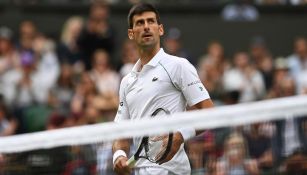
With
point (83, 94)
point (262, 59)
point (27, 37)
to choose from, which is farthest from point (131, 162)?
point (27, 37)

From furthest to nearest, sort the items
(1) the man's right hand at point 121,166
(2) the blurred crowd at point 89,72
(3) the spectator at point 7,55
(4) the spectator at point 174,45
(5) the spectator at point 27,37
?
(5) the spectator at point 27,37, (4) the spectator at point 174,45, (3) the spectator at point 7,55, (2) the blurred crowd at point 89,72, (1) the man's right hand at point 121,166

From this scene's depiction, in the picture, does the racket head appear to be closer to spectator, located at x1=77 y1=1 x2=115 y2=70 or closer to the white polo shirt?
the white polo shirt

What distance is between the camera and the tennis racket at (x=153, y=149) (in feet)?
24.9

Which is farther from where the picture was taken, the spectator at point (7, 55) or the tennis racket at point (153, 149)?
the spectator at point (7, 55)

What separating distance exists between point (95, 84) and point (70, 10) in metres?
3.38

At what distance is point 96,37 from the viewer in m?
17.1

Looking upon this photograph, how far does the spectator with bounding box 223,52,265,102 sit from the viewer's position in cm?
1567

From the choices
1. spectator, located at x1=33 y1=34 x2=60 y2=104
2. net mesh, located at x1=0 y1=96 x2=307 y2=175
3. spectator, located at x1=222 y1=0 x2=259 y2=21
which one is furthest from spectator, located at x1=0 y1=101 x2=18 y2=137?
net mesh, located at x1=0 y1=96 x2=307 y2=175

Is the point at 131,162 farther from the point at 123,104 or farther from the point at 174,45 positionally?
the point at 174,45

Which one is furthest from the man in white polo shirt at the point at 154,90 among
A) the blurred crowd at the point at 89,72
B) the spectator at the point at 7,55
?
the spectator at the point at 7,55

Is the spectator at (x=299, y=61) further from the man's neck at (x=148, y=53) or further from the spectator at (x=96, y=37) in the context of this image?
the man's neck at (x=148, y=53)

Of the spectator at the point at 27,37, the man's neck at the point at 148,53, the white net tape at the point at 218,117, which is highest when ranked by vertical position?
the spectator at the point at 27,37

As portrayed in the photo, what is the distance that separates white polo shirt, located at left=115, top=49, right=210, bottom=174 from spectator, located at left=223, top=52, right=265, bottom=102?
7.73 m

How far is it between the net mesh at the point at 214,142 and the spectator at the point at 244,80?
7.47 m
